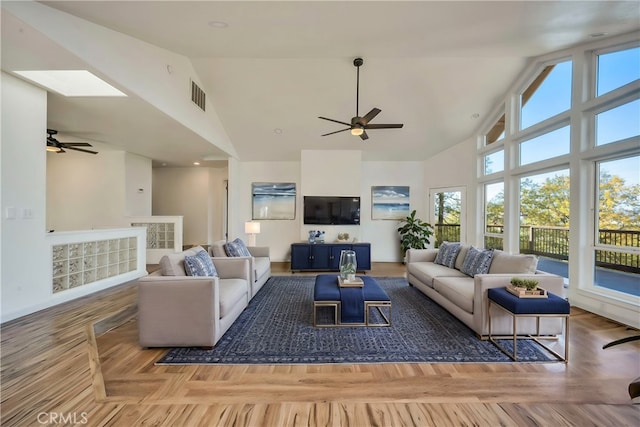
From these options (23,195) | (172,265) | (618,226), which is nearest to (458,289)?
(618,226)

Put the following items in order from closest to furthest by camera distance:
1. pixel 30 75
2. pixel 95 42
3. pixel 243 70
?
pixel 95 42 → pixel 30 75 → pixel 243 70

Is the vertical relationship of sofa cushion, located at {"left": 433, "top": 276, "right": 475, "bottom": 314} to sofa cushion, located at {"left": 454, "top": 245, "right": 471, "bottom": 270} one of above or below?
below

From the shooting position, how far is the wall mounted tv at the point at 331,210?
6297 millimetres

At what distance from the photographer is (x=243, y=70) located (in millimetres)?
4391

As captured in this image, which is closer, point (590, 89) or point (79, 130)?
point (590, 89)

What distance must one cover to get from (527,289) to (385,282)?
2.64m

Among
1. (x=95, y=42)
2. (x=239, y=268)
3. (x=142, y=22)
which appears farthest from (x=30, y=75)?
(x=239, y=268)

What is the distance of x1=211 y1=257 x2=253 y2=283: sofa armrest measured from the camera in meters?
3.59

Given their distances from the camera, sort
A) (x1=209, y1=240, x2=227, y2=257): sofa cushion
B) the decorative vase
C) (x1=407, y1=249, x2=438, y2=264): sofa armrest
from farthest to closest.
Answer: (x1=407, y1=249, x2=438, y2=264): sofa armrest, (x1=209, y1=240, x2=227, y2=257): sofa cushion, the decorative vase

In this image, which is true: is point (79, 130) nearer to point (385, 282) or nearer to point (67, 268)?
point (67, 268)

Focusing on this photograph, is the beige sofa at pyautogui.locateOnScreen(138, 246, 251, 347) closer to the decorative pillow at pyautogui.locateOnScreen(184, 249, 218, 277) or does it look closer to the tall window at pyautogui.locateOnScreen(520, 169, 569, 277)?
the decorative pillow at pyautogui.locateOnScreen(184, 249, 218, 277)

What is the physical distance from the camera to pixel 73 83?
11.0 ft
